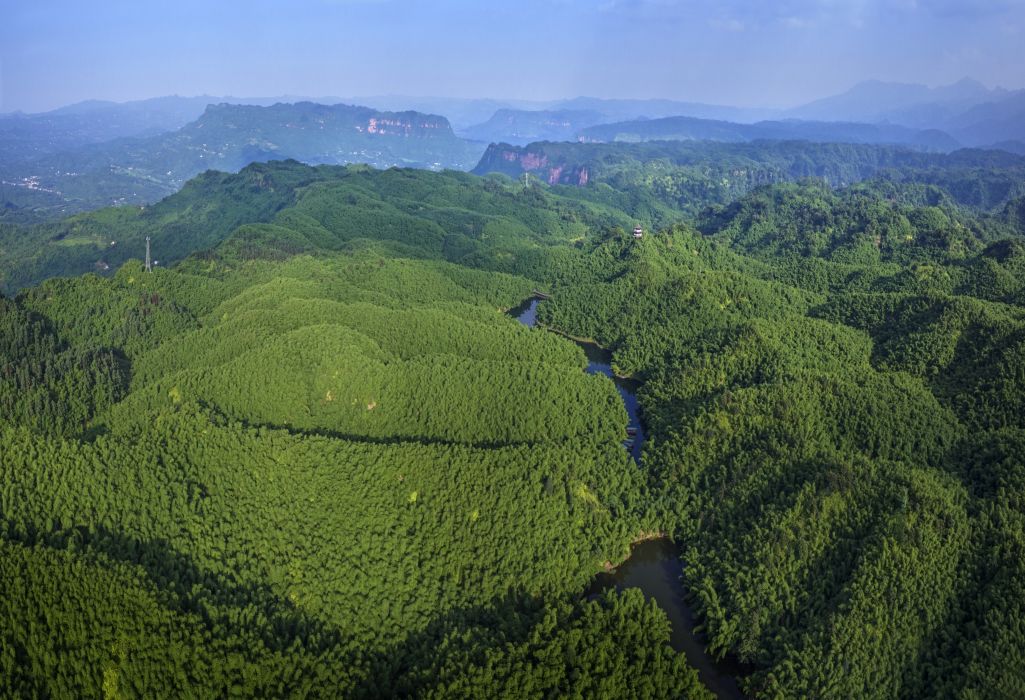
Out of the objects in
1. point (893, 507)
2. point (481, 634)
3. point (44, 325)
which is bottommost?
point (481, 634)

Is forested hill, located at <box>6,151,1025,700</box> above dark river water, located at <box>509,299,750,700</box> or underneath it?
above

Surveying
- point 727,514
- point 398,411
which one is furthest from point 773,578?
point 398,411

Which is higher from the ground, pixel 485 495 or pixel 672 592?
pixel 485 495

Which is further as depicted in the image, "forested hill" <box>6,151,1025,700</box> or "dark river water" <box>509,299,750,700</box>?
"dark river water" <box>509,299,750,700</box>

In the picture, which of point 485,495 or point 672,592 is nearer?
point 672,592

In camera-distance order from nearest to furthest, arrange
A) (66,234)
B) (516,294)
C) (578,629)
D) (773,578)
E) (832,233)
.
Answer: (578,629)
(773,578)
(516,294)
(832,233)
(66,234)

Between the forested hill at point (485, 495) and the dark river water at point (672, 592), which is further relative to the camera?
the dark river water at point (672, 592)

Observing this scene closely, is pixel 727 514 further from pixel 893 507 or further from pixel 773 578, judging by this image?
pixel 893 507

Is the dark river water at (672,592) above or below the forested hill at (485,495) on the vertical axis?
below
